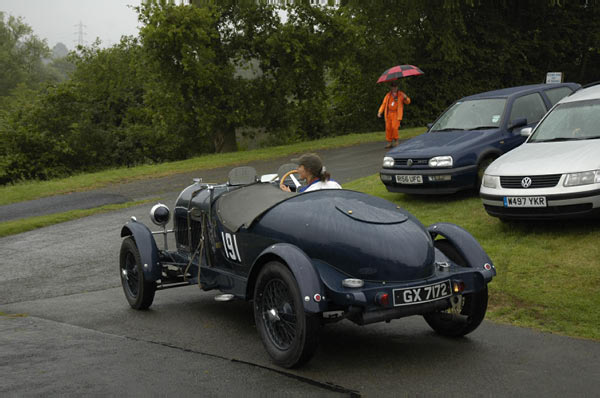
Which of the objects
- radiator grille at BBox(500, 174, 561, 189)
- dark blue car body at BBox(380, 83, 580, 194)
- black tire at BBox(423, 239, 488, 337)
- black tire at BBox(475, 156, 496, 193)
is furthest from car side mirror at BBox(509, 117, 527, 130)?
black tire at BBox(423, 239, 488, 337)

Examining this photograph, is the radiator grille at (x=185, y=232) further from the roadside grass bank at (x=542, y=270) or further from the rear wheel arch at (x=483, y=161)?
the rear wheel arch at (x=483, y=161)

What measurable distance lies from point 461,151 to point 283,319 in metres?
7.00

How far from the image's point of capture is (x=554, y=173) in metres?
8.55

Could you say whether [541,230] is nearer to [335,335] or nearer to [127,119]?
[335,335]

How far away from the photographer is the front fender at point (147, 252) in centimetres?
736

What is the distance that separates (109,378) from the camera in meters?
5.10

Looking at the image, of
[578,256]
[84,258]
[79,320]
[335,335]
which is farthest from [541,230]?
[84,258]

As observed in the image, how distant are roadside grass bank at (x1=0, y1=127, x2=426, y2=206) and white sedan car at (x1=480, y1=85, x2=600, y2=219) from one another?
13.0 m

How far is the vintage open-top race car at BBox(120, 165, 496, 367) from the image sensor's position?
5000mm

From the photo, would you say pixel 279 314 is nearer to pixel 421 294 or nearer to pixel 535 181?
pixel 421 294

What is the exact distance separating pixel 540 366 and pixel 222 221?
9.98 feet

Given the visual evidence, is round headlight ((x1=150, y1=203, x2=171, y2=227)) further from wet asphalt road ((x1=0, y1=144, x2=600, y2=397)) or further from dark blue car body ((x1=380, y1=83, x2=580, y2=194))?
dark blue car body ((x1=380, y1=83, x2=580, y2=194))

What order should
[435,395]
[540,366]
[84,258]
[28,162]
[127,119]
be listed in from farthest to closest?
[127,119]
[28,162]
[84,258]
[540,366]
[435,395]

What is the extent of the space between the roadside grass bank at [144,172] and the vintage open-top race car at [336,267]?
13636mm
